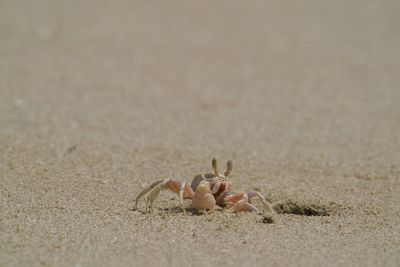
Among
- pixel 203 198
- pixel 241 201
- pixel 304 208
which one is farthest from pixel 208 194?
pixel 304 208

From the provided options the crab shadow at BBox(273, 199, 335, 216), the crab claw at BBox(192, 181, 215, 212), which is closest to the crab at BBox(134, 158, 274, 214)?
the crab claw at BBox(192, 181, 215, 212)

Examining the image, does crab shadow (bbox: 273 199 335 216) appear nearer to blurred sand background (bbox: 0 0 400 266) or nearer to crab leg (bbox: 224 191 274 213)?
blurred sand background (bbox: 0 0 400 266)

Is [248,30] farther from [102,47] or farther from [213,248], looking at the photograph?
[213,248]

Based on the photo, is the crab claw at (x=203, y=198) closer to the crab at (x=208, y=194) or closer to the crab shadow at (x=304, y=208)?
the crab at (x=208, y=194)

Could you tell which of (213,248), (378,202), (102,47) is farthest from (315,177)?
(102,47)

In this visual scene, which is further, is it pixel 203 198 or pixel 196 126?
pixel 196 126

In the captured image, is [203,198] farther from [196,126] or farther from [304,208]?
[196,126]
